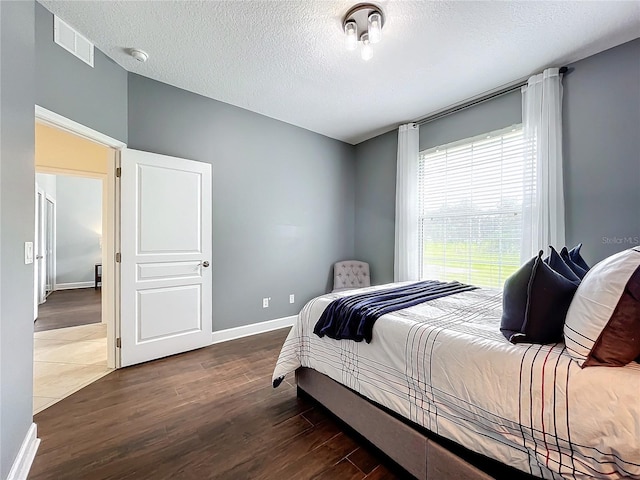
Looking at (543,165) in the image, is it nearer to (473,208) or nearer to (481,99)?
(473,208)

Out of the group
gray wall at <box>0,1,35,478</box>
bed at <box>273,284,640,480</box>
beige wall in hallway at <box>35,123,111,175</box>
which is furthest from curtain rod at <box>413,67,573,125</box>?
beige wall in hallway at <box>35,123,111,175</box>

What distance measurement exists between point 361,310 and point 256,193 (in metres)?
2.40

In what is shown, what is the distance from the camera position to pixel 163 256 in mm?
2791

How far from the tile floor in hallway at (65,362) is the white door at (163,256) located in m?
0.34

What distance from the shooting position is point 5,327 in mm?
1276

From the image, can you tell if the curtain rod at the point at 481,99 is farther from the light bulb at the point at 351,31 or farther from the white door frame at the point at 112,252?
the white door frame at the point at 112,252

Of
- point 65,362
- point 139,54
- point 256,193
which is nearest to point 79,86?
point 139,54

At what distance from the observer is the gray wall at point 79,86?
1.94 m

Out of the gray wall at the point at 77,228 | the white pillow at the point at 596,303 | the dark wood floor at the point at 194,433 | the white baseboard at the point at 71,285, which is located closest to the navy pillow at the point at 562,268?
the white pillow at the point at 596,303

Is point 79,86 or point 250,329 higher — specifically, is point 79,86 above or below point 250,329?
above

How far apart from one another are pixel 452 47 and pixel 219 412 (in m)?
3.38

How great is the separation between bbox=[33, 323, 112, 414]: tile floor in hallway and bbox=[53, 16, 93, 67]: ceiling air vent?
8.76ft

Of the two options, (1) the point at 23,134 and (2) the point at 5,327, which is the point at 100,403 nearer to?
(2) the point at 5,327

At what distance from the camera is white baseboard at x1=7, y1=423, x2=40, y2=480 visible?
4.29 feet
